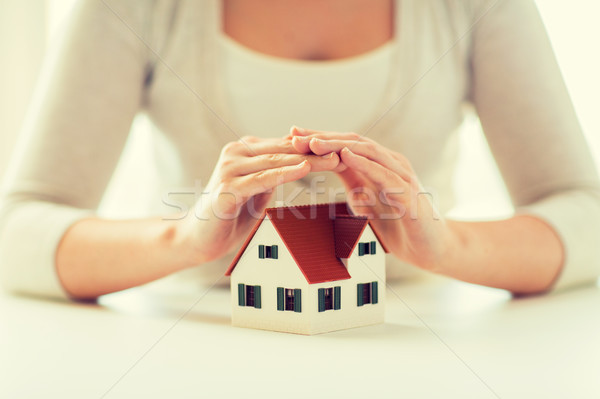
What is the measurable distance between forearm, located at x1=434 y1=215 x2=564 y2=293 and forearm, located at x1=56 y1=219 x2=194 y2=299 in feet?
1.22

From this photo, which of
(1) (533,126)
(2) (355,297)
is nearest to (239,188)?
(2) (355,297)

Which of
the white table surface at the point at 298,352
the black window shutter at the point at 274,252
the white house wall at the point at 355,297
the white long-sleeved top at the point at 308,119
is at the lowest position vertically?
the white table surface at the point at 298,352

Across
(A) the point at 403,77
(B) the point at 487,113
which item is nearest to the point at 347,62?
(A) the point at 403,77

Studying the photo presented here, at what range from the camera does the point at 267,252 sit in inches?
28.5

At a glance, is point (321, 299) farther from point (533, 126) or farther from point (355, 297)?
point (533, 126)

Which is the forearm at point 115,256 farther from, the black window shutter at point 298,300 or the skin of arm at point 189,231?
the black window shutter at point 298,300

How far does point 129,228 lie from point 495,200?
125cm

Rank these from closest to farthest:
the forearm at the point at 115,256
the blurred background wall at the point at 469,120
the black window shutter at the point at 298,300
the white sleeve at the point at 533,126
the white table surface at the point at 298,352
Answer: the white table surface at the point at 298,352 < the black window shutter at the point at 298,300 < the forearm at the point at 115,256 < the white sleeve at the point at 533,126 < the blurred background wall at the point at 469,120

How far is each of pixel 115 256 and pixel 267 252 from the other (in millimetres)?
263

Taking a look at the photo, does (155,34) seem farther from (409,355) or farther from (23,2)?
(23,2)

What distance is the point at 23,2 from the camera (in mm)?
1691

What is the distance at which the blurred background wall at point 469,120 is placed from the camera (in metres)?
1.52

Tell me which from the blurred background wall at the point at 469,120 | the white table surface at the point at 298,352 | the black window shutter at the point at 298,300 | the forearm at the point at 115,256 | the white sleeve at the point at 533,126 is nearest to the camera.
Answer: the white table surface at the point at 298,352

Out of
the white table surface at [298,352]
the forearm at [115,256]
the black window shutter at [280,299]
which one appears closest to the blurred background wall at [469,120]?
the forearm at [115,256]
